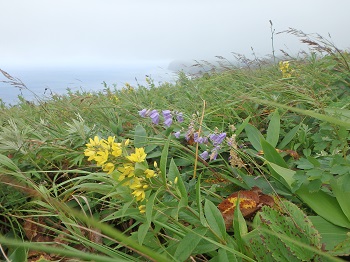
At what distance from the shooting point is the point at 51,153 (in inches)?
66.7

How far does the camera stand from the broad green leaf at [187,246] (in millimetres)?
883

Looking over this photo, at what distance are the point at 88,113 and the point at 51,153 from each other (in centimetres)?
87

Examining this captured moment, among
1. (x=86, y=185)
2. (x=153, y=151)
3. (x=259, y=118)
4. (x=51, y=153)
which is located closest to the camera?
(x=86, y=185)

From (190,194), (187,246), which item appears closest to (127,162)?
(187,246)

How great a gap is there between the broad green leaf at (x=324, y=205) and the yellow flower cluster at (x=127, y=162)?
1.62 ft

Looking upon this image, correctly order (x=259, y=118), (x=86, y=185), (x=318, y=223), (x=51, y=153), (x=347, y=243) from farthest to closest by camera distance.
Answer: (x=259, y=118) < (x=51, y=153) < (x=86, y=185) < (x=318, y=223) < (x=347, y=243)

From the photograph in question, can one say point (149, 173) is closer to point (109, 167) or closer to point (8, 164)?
point (109, 167)

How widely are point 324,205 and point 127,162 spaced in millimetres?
592

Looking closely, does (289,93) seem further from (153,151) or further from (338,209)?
(338,209)

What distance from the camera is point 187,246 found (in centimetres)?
89

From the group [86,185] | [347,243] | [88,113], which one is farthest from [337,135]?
[88,113]

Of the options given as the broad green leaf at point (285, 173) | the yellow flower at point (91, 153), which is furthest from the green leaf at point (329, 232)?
the yellow flower at point (91, 153)

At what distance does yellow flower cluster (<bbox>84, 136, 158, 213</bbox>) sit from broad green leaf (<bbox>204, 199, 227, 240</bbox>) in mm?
179

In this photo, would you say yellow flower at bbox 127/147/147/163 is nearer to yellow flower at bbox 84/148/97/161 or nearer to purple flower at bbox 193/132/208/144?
yellow flower at bbox 84/148/97/161
